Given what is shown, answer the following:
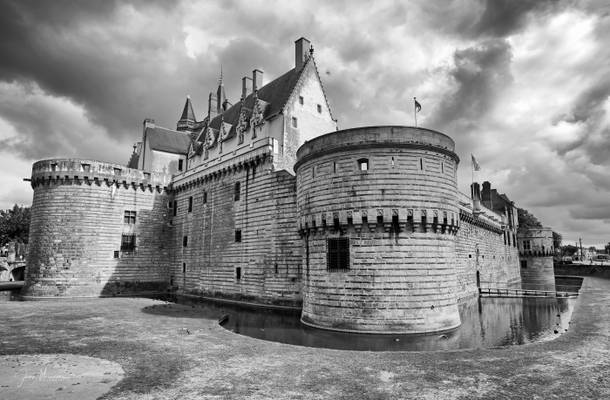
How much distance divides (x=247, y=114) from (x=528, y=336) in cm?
2703

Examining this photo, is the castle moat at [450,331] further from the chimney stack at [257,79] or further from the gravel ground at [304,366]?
the chimney stack at [257,79]

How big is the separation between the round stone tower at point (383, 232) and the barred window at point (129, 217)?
2365 cm

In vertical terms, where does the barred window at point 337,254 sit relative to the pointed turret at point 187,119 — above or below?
below

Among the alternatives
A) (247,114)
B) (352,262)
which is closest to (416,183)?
(352,262)

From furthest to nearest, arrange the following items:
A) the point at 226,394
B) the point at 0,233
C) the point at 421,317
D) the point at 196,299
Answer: the point at 0,233
the point at 196,299
the point at 421,317
the point at 226,394

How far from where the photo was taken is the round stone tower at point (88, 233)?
33312 mm

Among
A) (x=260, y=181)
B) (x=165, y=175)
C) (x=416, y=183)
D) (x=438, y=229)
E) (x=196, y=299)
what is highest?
(x=165, y=175)

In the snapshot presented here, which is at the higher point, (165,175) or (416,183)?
(165,175)

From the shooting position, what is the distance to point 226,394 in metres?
8.59

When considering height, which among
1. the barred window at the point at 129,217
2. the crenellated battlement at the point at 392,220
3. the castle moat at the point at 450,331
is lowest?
the castle moat at the point at 450,331

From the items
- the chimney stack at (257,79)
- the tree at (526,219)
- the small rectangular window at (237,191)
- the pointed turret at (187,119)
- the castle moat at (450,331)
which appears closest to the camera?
the castle moat at (450,331)

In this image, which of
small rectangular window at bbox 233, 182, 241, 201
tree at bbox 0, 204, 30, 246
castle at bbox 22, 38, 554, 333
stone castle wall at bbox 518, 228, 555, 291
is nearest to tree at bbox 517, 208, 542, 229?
stone castle wall at bbox 518, 228, 555, 291

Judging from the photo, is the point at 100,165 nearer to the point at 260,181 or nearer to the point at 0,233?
the point at 260,181

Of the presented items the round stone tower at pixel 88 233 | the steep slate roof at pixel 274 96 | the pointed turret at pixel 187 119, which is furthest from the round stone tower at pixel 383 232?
the pointed turret at pixel 187 119
